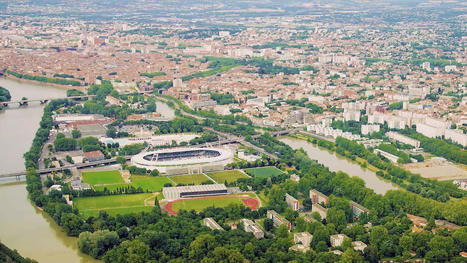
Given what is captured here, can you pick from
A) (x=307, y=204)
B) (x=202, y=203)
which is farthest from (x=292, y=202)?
(x=202, y=203)

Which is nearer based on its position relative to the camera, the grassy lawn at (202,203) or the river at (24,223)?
the river at (24,223)

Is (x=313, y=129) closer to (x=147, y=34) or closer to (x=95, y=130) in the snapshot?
(x=95, y=130)

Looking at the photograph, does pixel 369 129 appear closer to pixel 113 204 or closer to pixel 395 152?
pixel 395 152

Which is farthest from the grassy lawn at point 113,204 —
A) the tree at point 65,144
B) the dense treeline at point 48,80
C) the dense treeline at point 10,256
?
the dense treeline at point 48,80

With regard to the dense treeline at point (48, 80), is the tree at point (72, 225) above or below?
above

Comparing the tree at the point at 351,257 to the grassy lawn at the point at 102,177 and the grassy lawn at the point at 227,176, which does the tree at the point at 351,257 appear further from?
the grassy lawn at the point at 102,177

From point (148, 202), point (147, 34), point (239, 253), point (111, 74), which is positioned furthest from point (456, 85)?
point (147, 34)
